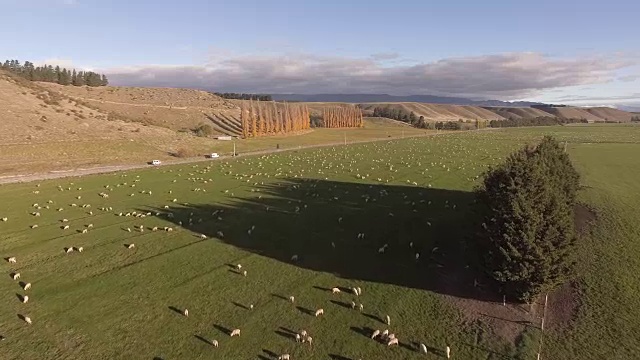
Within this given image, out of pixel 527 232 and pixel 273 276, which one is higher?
pixel 527 232

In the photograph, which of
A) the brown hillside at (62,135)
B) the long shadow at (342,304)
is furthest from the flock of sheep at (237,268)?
the brown hillside at (62,135)

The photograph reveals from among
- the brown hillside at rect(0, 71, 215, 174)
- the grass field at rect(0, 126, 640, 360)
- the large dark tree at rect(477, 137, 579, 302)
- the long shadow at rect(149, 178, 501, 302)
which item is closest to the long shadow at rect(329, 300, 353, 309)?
the grass field at rect(0, 126, 640, 360)

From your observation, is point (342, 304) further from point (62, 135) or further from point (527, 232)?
point (62, 135)

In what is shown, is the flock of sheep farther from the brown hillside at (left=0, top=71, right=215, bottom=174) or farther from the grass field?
the brown hillside at (left=0, top=71, right=215, bottom=174)

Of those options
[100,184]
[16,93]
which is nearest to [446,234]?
[100,184]

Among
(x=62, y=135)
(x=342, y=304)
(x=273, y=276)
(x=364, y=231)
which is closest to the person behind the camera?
(x=342, y=304)

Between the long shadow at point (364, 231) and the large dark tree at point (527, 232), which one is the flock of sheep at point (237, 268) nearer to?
the long shadow at point (364, 231)

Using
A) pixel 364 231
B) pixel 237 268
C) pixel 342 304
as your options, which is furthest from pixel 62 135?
pixel 342 304

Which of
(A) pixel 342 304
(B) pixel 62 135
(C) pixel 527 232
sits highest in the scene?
(C) pixel 527 232
